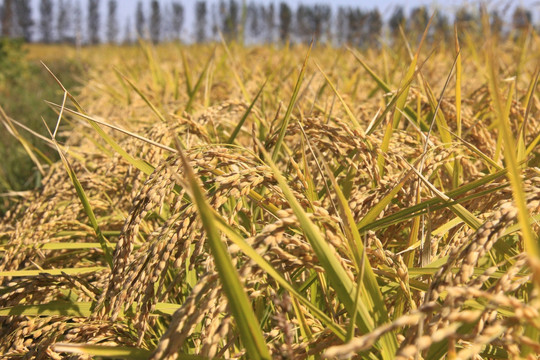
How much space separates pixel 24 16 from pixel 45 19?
7142 millimetres

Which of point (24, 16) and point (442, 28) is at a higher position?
point (442, 28)

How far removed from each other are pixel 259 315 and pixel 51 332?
1.47ft

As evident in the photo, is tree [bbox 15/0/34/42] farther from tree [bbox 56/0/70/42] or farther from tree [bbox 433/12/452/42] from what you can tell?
tree [bbox 433/12/452/42]

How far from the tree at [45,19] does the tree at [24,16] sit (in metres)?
3.00

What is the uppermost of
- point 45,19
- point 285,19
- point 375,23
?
point 375,23

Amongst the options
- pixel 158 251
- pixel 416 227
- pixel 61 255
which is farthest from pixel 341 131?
pixel 61 255

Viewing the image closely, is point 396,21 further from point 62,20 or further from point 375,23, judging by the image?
point 62,20

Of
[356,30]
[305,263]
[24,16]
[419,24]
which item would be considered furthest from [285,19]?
[24,16]

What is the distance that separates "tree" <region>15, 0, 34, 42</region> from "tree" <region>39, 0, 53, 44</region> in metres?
3.00

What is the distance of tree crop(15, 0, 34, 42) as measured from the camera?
80.6 meters

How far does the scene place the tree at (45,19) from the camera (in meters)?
91.1

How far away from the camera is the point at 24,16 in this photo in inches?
3401

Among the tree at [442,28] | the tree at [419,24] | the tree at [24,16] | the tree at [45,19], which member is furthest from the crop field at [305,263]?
the tree at [45,19]

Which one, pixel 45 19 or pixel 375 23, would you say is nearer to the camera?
pixel 375 23
